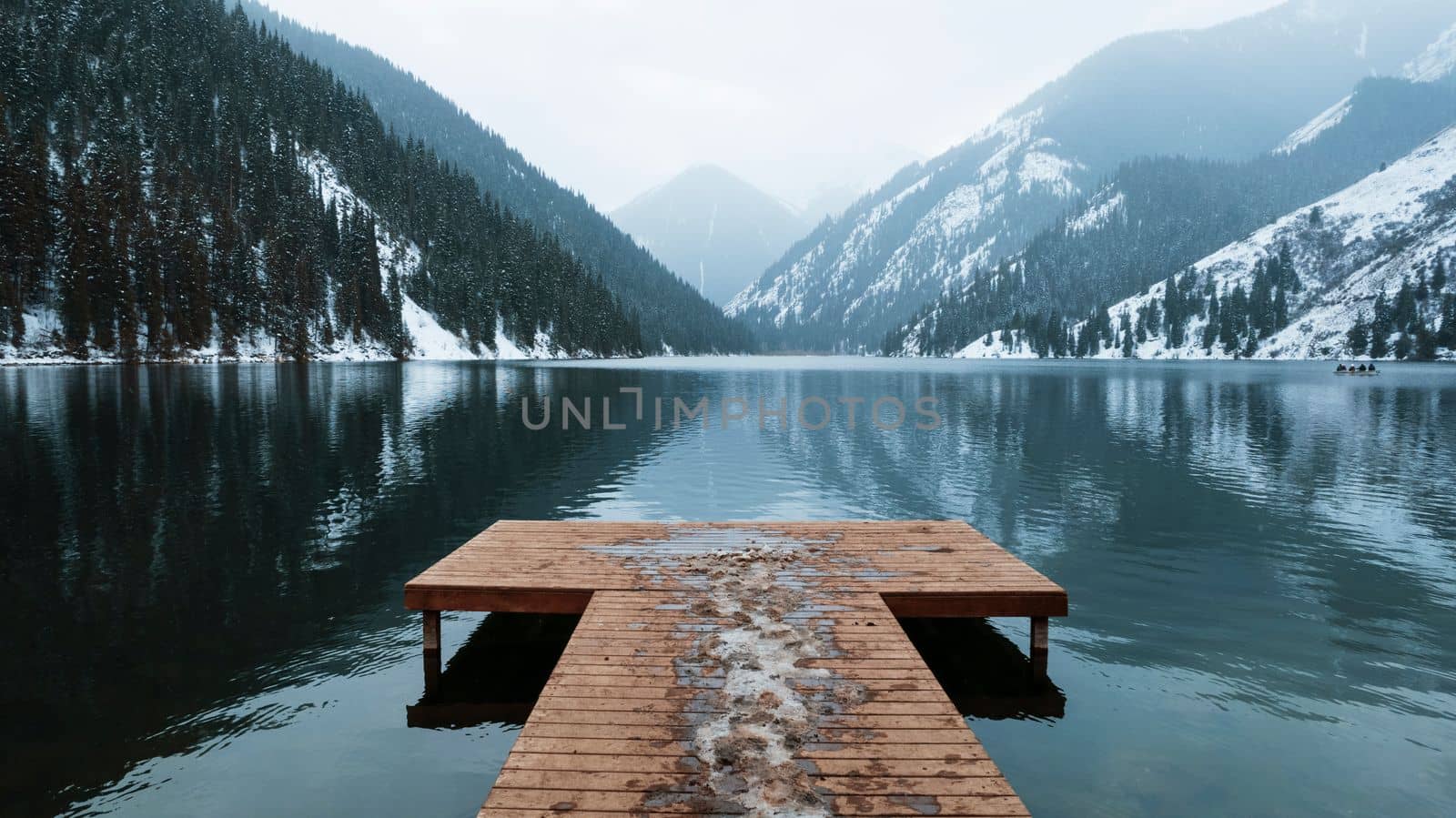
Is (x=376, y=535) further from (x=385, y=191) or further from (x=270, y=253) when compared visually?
(x=385, y=191)

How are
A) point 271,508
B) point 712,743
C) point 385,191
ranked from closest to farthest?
point 712,743
point 271,508
point 385,191

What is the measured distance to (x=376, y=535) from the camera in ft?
64.0

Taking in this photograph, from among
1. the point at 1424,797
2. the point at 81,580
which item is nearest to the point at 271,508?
the point at 81,580

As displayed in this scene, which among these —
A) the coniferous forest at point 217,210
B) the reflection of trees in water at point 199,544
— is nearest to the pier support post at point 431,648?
the reflection of trees in water at point 199,544

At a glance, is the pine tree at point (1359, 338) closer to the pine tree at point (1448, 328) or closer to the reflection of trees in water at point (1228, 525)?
the pine tree at point (1448, 328)

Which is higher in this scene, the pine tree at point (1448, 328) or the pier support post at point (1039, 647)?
the pine tree at point (1448, 328)

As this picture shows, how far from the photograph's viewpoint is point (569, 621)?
562 inches

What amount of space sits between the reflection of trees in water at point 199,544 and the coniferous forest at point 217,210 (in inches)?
2574

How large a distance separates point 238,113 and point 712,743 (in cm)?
18120

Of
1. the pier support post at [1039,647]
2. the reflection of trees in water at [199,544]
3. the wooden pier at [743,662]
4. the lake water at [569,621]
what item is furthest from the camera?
the pier support post at [1039,647]

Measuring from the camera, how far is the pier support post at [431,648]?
11234 millimetres

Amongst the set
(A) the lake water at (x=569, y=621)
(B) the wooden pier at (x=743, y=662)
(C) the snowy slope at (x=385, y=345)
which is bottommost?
(A) the lake water at (x=569, y=621)

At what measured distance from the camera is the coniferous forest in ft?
303

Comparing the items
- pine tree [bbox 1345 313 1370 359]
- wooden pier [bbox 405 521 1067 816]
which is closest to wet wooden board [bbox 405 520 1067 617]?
wooden pier [bbox 405 521 1067 816]
